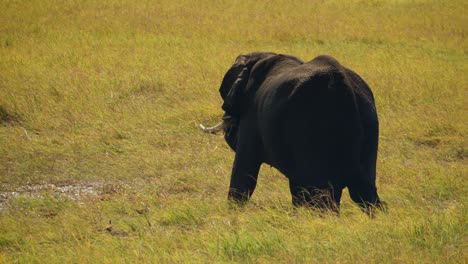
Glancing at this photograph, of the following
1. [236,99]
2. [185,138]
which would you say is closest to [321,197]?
[236,99]

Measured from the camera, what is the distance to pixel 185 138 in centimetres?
1010

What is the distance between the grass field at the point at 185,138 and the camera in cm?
532

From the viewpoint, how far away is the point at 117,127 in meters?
10.4

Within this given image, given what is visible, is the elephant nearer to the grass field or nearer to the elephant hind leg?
the elephant hind leg

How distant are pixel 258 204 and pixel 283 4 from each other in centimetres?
1619

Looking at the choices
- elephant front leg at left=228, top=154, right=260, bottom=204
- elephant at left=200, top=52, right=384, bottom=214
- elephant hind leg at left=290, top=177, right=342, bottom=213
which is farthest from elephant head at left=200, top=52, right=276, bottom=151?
elephant hind leg at left=290, top=177, right=342, bottom=213

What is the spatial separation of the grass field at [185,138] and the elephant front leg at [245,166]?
0.67 ft

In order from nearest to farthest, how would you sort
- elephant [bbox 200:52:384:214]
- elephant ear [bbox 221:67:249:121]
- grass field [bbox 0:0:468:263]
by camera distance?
grass field [bbox 0:0:468:263] < elephant [bbox 200:52:384:214] < elephant ear [bbox 221:67:249:121]

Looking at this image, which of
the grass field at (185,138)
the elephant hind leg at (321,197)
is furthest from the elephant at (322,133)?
the grass field at (185,138)

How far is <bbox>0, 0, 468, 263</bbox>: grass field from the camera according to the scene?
5.32m

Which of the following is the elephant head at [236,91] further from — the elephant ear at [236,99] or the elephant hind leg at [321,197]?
the elephant hind leg at [321,197]

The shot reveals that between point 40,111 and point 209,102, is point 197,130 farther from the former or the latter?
point 40,111

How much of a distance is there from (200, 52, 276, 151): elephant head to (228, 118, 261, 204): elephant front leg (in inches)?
7.4

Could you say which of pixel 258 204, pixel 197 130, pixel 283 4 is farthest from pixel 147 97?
pixel 283 4
